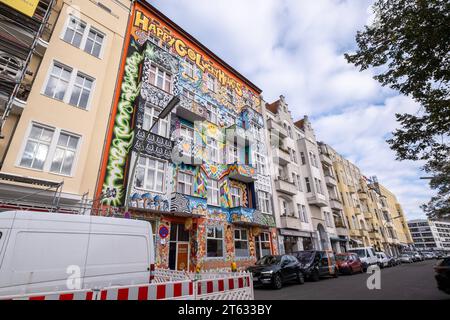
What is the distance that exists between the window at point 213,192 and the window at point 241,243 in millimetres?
3041

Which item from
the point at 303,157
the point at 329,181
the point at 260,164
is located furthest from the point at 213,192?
the point at 329,181

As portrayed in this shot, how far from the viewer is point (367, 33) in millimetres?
7984

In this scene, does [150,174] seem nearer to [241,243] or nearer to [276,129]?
[241,243]

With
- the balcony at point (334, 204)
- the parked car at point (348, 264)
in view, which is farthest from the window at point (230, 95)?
the balcony at point (334, 204)

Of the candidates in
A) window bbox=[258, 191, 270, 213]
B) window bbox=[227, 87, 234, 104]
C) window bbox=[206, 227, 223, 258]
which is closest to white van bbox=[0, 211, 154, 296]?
window bbox=[206, 227, 223, 258]

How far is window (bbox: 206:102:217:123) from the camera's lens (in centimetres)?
2114

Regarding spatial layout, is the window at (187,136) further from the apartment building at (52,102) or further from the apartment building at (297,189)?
the apartment building at (297,189)

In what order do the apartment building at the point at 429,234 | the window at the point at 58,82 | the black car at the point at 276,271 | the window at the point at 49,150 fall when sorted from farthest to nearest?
the apartment building at the point at 429,234
the window at the point at 58,82
the black car at the point at 276,271
the window at the point at 49,150

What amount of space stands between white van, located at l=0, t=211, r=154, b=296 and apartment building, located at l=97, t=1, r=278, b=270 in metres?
3.55

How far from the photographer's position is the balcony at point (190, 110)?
17.8 m

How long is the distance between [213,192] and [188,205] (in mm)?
3805

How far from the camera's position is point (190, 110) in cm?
1800
